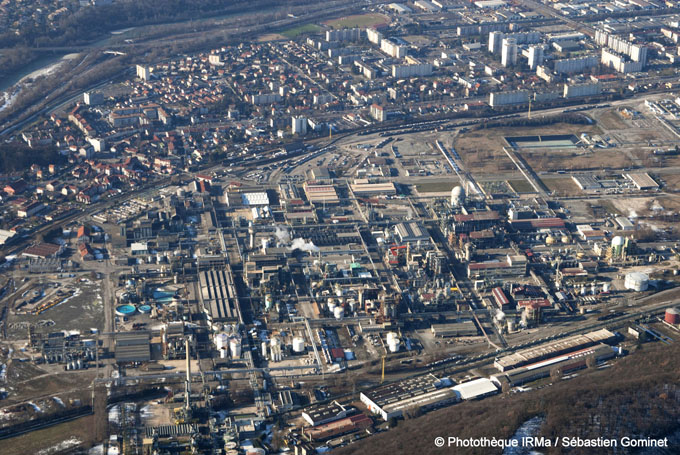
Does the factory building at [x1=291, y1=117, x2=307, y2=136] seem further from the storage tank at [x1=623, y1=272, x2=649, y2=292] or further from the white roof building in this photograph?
the storage tank at [x1=623, y1=272, x2=649, y2=292]

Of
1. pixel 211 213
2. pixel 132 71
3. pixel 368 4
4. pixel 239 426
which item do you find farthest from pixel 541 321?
pixel 368 4

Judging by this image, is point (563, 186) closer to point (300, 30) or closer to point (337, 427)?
point (337, 427)

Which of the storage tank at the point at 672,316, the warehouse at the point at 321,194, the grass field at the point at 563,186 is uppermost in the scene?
the warehouse at the point at 321,194

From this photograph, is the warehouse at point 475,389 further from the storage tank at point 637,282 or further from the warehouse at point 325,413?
the storage tank at point 637,282

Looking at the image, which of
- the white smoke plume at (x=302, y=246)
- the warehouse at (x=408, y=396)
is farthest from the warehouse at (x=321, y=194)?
the warehouse at (x=408, y=396)

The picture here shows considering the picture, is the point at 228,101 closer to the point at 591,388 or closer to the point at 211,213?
the point at 211,213

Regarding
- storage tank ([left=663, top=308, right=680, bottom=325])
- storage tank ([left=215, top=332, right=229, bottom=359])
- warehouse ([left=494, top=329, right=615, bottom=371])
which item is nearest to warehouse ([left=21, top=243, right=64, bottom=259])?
storage tank ([left=215, top=332, right=229, bottom=359])
